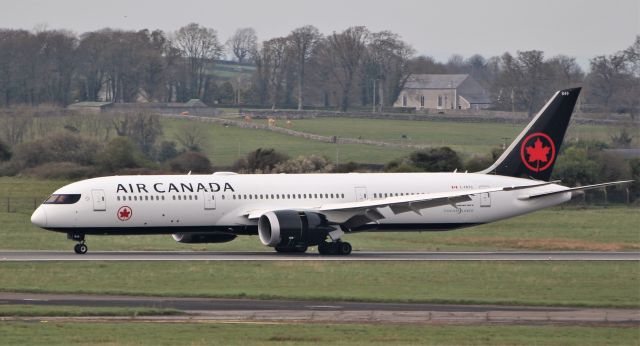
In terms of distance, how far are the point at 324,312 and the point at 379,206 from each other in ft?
61.9

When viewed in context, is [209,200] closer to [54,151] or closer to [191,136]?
[54,151]

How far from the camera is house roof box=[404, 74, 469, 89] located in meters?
190

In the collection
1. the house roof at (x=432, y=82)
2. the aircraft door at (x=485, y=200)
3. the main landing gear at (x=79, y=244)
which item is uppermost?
the house roof at (x=432, y=82)

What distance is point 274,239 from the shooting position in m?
51.5

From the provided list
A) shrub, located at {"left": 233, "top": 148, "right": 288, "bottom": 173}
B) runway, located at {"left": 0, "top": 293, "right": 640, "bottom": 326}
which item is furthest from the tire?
shrub, located at {"left": 233, "top": 148, "right": 288, "bottom": 173}

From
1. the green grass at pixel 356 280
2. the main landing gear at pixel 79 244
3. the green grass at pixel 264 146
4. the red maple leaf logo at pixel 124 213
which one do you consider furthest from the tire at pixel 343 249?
the green grass at pixel 264 146

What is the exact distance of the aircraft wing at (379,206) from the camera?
52500 millimetres

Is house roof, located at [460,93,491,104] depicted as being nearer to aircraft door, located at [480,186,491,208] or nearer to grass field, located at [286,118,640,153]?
grass field, located at [286,118,640,153]

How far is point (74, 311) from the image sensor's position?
33812 millimetres

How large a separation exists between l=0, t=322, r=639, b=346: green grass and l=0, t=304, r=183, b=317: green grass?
1812 millimetres

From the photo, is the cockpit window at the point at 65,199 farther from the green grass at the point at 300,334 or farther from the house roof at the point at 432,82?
the house roof at the point at 432,82

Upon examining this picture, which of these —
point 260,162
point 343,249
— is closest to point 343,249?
point 343,249

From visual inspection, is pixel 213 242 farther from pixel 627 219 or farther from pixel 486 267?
pixel 627 219

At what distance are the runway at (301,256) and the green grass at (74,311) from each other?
15.0m
